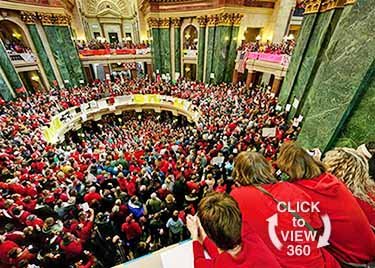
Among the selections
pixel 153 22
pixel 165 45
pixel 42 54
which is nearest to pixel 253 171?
pixel 42 54

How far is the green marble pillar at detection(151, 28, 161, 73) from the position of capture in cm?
1938

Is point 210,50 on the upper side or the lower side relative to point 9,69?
upper

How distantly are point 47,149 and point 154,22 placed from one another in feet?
50.7

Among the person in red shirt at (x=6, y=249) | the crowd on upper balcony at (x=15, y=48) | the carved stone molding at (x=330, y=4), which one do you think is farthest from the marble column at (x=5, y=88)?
the carved stone molding at (x=330, y=4)

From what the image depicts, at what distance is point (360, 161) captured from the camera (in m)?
1.77

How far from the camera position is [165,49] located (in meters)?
19.6

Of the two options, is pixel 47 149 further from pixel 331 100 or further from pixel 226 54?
pixel 226 54

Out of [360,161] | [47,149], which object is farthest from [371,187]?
[47,149]

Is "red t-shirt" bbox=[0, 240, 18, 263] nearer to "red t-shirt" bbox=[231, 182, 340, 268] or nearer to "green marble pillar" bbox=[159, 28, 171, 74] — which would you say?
"red t-shirt" bbox=[231, 182, 340, 268]

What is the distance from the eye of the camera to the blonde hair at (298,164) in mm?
1648

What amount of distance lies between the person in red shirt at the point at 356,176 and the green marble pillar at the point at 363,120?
3544mm

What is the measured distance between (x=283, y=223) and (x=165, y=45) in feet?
67.5

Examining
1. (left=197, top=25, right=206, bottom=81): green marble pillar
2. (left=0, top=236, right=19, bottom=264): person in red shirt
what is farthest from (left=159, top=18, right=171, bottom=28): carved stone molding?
(left=0, top=236, right=19, bottom=264): person in red shirt

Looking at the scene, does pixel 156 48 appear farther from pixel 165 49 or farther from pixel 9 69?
pixel 9 69
